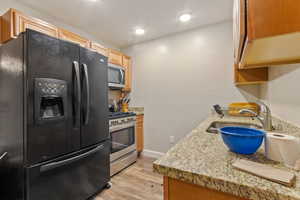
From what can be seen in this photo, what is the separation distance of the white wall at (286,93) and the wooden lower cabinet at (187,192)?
0.96 meters

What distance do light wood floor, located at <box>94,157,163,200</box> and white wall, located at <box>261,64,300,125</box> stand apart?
1.55 m

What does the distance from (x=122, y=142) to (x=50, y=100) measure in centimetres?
135

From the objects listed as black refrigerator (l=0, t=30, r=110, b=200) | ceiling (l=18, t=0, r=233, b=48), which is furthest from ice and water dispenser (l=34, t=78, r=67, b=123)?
ceiling (l=18, t=0, r=233, b=48)

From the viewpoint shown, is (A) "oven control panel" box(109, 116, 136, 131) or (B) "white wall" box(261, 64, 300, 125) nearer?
(B) "white wall" box(261, 64, 300, 125)

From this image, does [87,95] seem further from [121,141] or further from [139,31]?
[139,31]

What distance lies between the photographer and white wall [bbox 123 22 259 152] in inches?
91.8

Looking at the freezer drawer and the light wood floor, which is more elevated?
the freezer drawer

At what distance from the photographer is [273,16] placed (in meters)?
0.46

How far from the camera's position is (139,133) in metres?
2.93

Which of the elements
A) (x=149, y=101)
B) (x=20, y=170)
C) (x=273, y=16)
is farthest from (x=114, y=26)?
(x=273, y=16)

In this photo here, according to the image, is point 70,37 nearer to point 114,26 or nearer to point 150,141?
point 114,26

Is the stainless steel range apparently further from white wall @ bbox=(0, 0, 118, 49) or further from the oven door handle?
white wall @ bbox=(0, 0, 118, 49)

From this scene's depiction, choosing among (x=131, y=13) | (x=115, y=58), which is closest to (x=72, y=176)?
(x=115, y=58)

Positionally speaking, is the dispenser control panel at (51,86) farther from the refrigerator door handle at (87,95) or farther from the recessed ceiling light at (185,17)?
the recessed ceiling light at (185,17)
